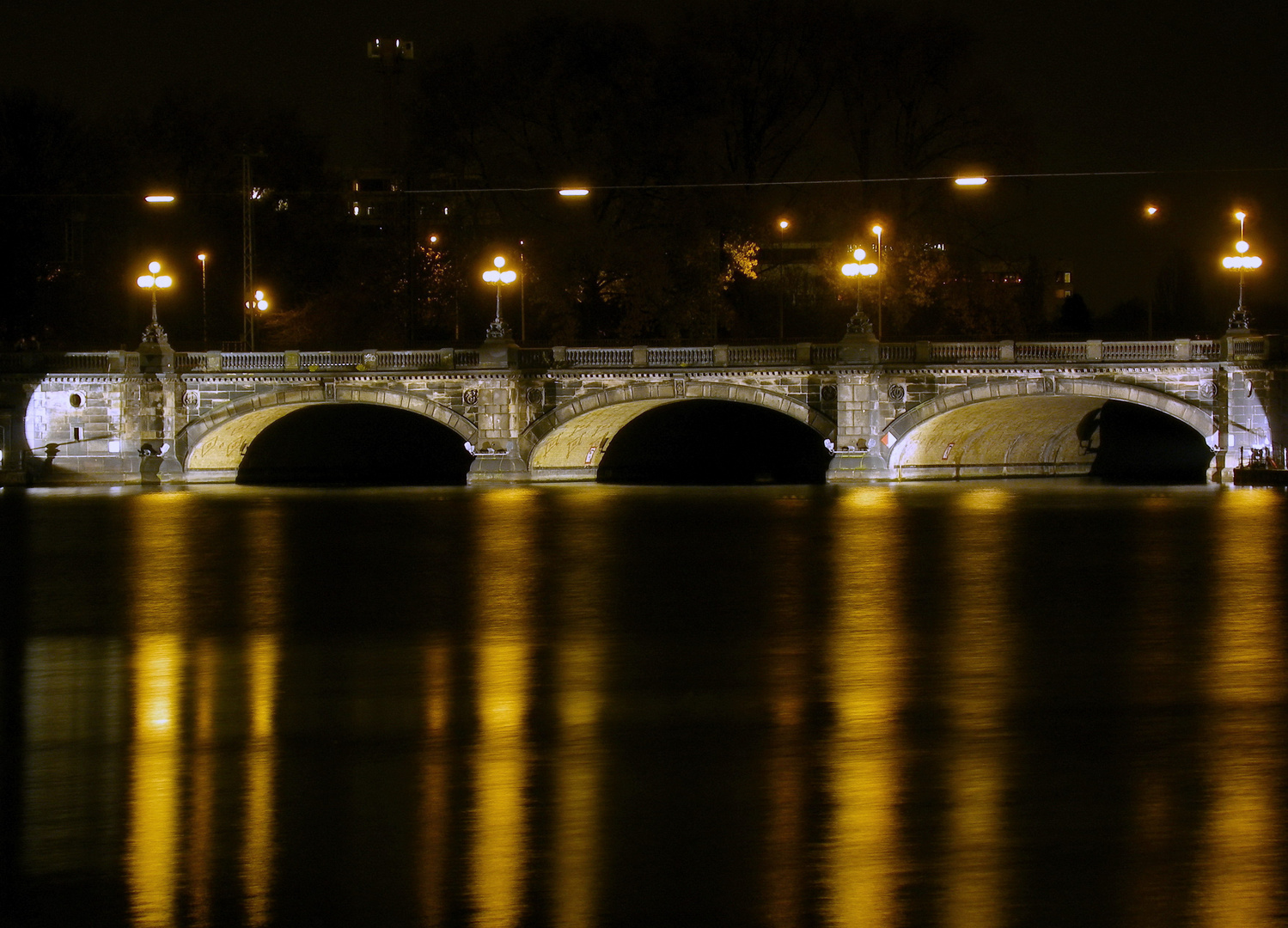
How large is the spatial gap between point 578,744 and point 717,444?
52214mm

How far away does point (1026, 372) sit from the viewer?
46656 millimetres

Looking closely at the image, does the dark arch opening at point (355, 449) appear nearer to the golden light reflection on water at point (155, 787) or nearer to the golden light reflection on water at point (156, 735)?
the golden light reflection on water at point (156, 735)

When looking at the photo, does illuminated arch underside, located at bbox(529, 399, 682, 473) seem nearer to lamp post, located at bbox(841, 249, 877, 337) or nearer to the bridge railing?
the bridge railing

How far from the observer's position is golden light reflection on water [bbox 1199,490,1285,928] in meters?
8.36

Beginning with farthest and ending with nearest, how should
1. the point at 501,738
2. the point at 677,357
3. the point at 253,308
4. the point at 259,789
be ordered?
the point at 253,308, the point at 677,357, the point at 501,738, the point at 259,789

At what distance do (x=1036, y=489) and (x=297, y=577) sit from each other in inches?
1094

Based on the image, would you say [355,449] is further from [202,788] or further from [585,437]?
[202,788]

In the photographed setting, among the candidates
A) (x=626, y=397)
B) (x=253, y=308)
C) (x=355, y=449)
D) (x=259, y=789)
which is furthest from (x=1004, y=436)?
(x=259, y=789)

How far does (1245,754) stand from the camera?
11367mm

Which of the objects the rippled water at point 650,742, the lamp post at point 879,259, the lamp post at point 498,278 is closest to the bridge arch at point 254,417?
the lamp post at point 498,278

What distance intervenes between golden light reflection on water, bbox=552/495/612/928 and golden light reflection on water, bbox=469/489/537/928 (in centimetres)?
25

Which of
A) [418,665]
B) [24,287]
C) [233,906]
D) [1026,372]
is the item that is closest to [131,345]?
[24,287]

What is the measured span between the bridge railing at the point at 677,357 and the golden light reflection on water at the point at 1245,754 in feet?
78.9

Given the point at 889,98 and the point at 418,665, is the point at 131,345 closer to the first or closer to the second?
the point at 889,98
